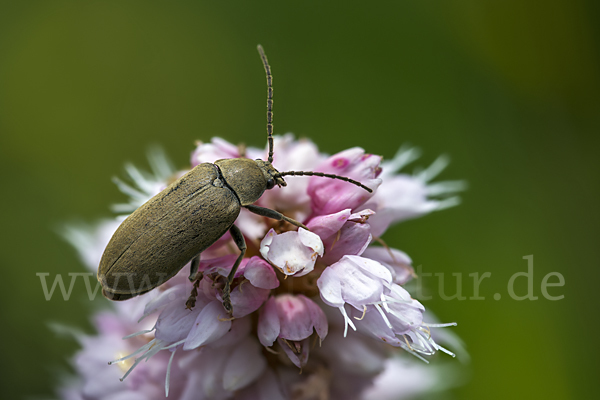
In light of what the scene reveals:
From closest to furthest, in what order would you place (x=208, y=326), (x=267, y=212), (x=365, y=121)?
1. (x=208, y=326)
2. (x=267, y=212)
3. (x=365, y=121)

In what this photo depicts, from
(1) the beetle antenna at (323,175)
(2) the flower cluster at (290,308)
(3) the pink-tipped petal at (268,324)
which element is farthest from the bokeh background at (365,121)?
(3) the pink-tipped petal at (268,324)

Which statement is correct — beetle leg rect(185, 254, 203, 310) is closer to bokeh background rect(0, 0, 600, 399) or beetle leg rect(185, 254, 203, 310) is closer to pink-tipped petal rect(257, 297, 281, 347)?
pink-tipped petal rect(257, 297, 281, 347)

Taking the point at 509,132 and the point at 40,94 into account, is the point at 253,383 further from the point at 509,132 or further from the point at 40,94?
the point at 40,94

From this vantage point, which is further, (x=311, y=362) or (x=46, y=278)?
(x=46, y=278)

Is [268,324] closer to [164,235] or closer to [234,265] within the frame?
[234,265]

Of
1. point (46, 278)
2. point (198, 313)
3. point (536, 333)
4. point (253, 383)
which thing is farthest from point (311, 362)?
point (46, 278)

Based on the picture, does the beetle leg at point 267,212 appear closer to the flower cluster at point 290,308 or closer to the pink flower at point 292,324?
the flower cluster at point 290,308

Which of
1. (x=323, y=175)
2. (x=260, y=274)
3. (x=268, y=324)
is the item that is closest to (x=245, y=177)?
(x=323, y=175)
